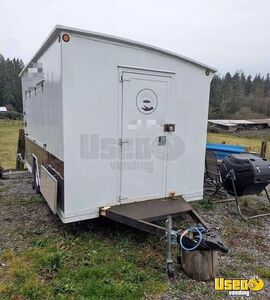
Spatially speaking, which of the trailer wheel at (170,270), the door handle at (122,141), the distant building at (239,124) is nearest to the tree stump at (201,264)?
the trailer wheel at (170,270)

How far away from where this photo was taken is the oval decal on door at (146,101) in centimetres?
406

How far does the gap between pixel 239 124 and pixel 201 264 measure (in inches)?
1621

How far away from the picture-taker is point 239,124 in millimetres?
41312

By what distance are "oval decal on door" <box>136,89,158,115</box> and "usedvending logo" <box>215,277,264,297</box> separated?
236 cm

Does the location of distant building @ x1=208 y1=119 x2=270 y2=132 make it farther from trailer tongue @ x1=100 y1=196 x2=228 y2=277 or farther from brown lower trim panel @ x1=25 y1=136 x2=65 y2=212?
trailer tongue @ x1=100 y1=196 x2=228 y2=277

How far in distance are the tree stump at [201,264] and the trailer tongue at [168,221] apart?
0.08m

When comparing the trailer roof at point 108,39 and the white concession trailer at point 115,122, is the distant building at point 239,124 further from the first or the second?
the trailer roof at point 108,39

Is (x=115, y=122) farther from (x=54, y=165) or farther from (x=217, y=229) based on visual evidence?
(x=217, y=229)

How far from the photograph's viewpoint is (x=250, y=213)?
5441mm

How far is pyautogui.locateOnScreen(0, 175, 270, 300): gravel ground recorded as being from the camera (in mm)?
3020

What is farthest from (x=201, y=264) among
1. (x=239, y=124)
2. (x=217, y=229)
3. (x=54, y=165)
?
(x=239, y=124)

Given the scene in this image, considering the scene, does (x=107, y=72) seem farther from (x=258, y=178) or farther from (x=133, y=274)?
(x=258, y=178)

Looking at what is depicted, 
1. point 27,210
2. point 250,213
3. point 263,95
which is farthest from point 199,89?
point 263,95

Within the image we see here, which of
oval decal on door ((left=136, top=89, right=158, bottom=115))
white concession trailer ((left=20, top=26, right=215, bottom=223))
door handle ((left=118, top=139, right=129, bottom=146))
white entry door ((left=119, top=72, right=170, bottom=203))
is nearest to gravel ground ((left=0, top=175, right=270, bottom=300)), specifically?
white concession trailer ((left=20, top=26, right=215, bottom=223))
